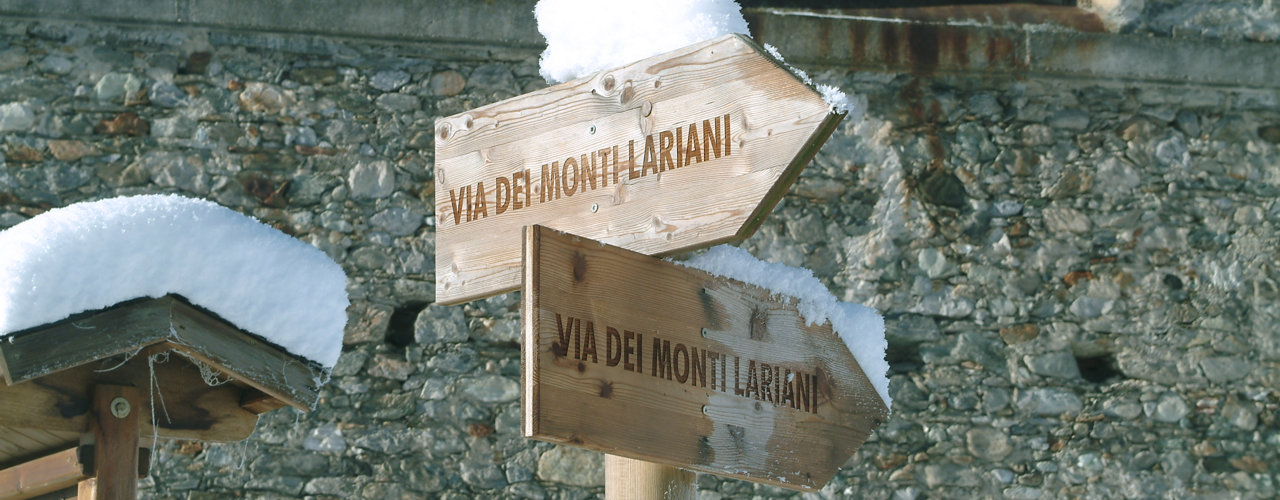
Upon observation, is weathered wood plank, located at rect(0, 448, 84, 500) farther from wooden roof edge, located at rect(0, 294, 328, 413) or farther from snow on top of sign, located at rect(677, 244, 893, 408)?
snow on top of sign, located at rect(677, 244, 893, 408)

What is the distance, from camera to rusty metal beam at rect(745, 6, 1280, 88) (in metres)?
6.36

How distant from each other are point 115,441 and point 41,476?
1.36ft

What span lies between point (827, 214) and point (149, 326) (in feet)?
12.6

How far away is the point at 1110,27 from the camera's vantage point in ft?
21.5

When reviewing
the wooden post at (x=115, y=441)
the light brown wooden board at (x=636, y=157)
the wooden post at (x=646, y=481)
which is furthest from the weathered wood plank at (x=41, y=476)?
the wooden post at (x=646, y=481)

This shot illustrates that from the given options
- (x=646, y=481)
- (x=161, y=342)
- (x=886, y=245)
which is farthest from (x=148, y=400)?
(x=886, y=245)

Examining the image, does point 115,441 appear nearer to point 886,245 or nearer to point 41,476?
point 41,476

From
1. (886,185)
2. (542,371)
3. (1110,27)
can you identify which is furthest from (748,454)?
(1110,27)

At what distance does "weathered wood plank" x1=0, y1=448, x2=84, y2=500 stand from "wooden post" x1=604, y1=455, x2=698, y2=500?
1308 millimetres

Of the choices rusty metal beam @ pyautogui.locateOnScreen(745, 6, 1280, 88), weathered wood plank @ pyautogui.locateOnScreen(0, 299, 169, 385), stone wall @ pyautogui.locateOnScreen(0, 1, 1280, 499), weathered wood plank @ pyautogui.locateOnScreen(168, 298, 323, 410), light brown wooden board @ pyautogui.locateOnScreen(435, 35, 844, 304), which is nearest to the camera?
light brown wooden board @ pyautogui.locateOnScreen(435, 35, 844, 304)

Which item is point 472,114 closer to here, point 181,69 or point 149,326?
point 149,326

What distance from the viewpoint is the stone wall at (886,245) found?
5.84 metres

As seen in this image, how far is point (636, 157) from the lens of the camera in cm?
256

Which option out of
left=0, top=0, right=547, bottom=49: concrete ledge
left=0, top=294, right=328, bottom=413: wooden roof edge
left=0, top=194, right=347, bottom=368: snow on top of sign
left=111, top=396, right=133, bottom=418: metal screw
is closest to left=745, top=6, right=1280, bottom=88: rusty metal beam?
left=0, top=0, right=547, bottom=49: concrete ledge
